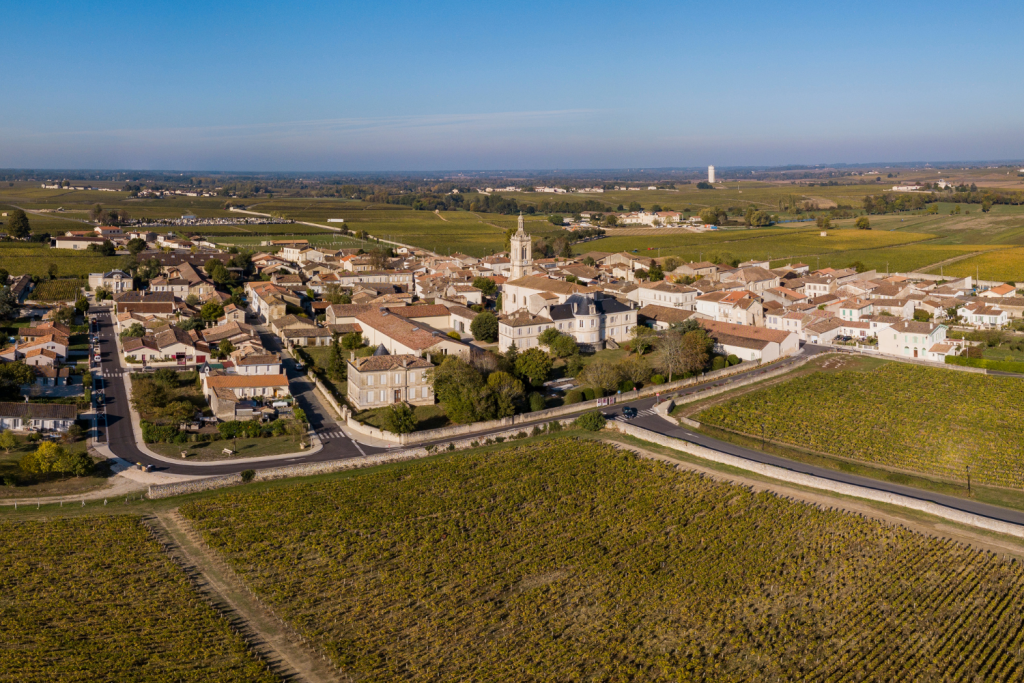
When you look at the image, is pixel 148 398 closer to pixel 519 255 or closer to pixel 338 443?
pixel 338 443

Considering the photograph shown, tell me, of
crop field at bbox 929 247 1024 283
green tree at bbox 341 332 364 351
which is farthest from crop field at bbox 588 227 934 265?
green tree at bbox 341 332 364 351

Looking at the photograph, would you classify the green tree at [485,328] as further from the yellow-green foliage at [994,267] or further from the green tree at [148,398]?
the yellow-green foliage at [994,267]

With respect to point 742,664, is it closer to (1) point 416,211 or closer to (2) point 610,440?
(2) point 610,440

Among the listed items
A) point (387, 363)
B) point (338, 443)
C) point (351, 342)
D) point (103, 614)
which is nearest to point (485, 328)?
point (351, 342)

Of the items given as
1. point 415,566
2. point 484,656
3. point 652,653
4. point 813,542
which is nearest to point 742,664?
point 652,653

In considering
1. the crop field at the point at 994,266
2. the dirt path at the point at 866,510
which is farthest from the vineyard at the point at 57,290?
the crop field at the point at 994,266

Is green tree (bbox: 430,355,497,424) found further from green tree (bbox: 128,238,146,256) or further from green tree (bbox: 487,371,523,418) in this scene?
green tree (bbox: 128,238,146,256)
